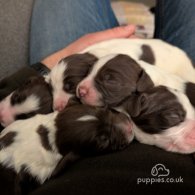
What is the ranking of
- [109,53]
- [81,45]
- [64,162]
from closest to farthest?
[64,162]
[109,53]
[81,45]

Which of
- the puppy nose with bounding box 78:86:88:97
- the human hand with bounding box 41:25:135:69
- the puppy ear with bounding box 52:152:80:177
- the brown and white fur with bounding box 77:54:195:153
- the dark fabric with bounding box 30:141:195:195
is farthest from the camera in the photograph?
the human hand with bounding box 41:25:135:69

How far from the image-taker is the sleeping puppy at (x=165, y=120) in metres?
1.43

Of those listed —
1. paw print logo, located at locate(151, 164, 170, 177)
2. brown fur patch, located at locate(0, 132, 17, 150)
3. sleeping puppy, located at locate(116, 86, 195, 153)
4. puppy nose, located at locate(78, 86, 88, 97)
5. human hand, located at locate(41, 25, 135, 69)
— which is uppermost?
puppy nose, located at locate(78, 86, 88, 97)

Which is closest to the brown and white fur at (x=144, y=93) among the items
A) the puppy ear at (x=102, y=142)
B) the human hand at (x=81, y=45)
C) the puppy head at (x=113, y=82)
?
the puppy head at (x=113, y=82)

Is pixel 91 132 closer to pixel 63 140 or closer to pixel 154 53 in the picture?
pixel 63 140

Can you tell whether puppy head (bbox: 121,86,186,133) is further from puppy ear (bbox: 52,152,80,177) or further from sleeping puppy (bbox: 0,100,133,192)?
puppy ear (bbox: 52,152,80,177)

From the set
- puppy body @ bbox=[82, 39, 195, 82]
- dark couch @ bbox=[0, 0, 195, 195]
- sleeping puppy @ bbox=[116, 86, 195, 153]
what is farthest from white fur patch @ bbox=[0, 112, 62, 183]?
puppy body @ bbox=[82, 39, 195, 82]

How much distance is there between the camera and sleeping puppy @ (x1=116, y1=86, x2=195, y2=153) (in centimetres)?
143

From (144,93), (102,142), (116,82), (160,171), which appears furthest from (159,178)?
(116,82)

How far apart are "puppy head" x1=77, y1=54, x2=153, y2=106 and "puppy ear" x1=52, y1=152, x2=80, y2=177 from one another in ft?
0.87

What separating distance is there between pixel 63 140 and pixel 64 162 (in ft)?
0.33

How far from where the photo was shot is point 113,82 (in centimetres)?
161

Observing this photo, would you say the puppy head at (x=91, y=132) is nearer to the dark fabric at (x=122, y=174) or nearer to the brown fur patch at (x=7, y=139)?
the dark fabric at (x=122, y=174)

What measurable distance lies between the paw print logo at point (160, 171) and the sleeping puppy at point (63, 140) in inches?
8.7
